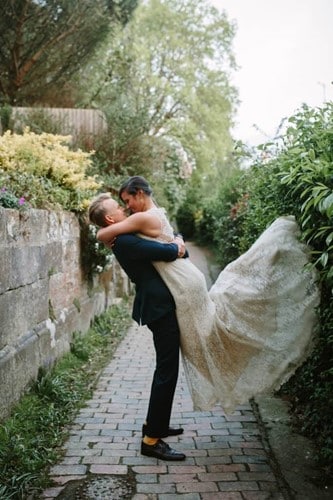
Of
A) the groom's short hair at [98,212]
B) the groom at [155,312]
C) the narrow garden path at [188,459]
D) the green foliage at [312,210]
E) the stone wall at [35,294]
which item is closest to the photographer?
the green foliage at [312,210]

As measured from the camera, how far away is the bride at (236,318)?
11.1 ft

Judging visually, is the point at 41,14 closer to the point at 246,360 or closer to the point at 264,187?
the point at 264,187

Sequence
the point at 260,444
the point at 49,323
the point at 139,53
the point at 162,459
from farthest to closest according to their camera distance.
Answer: the point at 139,53
the point at 49,323
the point at 260,444
the point at 162,459

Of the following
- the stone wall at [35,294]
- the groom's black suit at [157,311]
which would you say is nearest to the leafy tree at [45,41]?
the stone wall at [35,294]

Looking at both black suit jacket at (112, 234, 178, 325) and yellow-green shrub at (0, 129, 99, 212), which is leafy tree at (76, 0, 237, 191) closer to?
yellow-green shrub at (0, 129, 99, 212)

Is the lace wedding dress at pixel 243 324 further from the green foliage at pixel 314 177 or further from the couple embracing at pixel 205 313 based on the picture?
the green foliage at pixel 314 177

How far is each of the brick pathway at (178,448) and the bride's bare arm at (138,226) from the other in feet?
5.15

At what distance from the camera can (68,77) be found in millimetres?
13734

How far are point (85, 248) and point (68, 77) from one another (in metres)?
8.31

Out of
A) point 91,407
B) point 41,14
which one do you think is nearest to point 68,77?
point 41,14

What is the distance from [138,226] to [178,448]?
5.54ft

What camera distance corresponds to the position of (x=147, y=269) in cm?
360

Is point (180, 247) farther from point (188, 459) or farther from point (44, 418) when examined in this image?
point (44, 418)

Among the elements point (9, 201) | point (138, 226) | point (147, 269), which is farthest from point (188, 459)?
point (9, 201)
